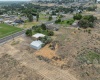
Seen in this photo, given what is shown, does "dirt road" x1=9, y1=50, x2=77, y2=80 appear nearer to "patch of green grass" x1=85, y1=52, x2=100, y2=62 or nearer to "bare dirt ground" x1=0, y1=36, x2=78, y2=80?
"bare dirt ground" x1=0, y1=36, x2=78, y2=80

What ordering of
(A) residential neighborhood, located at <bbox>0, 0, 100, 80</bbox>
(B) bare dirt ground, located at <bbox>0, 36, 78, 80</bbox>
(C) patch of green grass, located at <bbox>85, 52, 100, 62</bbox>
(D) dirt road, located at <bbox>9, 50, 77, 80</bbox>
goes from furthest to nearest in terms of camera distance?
(C) patch of green grass, located at <bbox>85, 52, 100, 62</bbox>
(A) residential neighborhood, located at <bbox>0, 0, 100, 80</bbox>
(B) bare dirt ground, located at <bbox>0, 36, 78, 80</bbox>
(D) dirt road, located at <bbox>9, 50, 77, 80</bbox>

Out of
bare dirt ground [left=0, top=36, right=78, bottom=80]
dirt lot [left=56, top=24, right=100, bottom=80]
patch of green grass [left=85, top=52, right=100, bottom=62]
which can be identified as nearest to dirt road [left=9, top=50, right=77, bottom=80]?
bare dirt ground [left=0, top=36, right=78, bottom=80]

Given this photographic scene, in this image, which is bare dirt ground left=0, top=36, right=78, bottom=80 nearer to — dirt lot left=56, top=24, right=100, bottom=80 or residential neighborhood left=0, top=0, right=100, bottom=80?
residential neighborhood left=0, top=0, right=100, bottom=80

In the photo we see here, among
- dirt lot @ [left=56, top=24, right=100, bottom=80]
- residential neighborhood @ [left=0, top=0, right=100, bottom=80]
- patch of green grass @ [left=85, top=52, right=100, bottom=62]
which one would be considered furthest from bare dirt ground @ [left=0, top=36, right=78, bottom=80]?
patch of green grass @ [left=85, top=52, right=100, bottom=62]

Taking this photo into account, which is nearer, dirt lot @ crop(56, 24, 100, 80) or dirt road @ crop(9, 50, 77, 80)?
dirt road @ crop(9, 50, 77, 80)

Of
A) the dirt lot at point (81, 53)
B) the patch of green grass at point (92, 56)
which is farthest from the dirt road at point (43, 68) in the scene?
the patch of green grass at point (92, 56)

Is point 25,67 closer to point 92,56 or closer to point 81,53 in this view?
point 81,53

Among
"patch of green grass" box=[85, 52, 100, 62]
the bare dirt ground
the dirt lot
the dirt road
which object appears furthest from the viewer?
"patch of green grass" box=[85, 52, 100, 62]

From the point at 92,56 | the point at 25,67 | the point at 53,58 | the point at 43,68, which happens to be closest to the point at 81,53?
the point at 92,56

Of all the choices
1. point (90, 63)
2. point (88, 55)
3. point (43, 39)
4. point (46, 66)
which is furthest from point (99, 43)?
point (46, 66)
